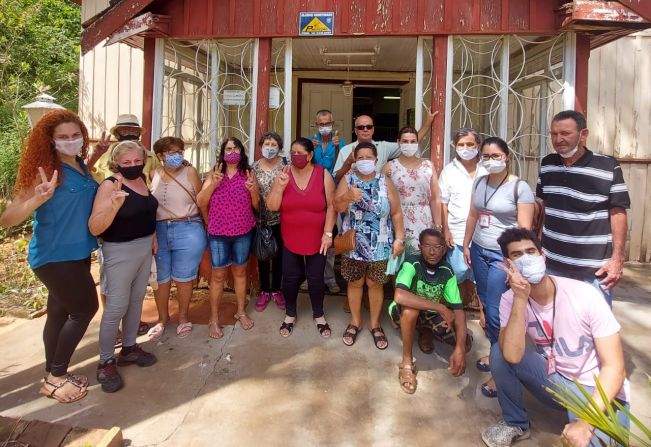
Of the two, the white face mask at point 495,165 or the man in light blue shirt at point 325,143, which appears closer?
the white face mask at point 495,165

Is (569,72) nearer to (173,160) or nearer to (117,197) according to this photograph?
(173,160)

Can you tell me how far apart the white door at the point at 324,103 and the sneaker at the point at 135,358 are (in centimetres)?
551

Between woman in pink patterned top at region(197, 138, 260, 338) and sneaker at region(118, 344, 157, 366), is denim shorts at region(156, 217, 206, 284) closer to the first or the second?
woman in pink patterned top at region(197, 138, 260, 338)

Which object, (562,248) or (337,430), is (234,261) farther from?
(562,248)

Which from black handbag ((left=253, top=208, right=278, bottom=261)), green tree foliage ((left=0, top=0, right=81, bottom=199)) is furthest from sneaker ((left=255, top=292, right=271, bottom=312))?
green tree foliage ((left=0, top=0, right=81, bottom=199))

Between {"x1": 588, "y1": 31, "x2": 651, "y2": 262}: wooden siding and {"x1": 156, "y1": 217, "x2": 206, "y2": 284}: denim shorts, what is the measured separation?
19.8 feet

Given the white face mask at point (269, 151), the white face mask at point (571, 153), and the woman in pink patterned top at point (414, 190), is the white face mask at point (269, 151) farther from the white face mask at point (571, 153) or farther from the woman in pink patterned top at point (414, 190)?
the white face mask at point (571, 153)

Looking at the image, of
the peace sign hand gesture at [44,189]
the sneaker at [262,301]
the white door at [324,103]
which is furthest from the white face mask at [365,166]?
the white door at [324,103]

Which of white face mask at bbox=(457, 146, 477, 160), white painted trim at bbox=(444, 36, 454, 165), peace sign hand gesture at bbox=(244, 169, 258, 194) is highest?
white painted trim at bbox=(444, 36, 454, 165)

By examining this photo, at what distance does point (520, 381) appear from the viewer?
2.57 metres

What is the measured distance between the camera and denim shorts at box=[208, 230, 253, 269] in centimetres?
381

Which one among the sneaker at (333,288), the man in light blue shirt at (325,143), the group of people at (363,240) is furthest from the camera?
the sneaker at (333,288)

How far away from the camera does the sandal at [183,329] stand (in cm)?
386

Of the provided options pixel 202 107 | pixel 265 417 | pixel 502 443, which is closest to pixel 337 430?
pixel 265 417
